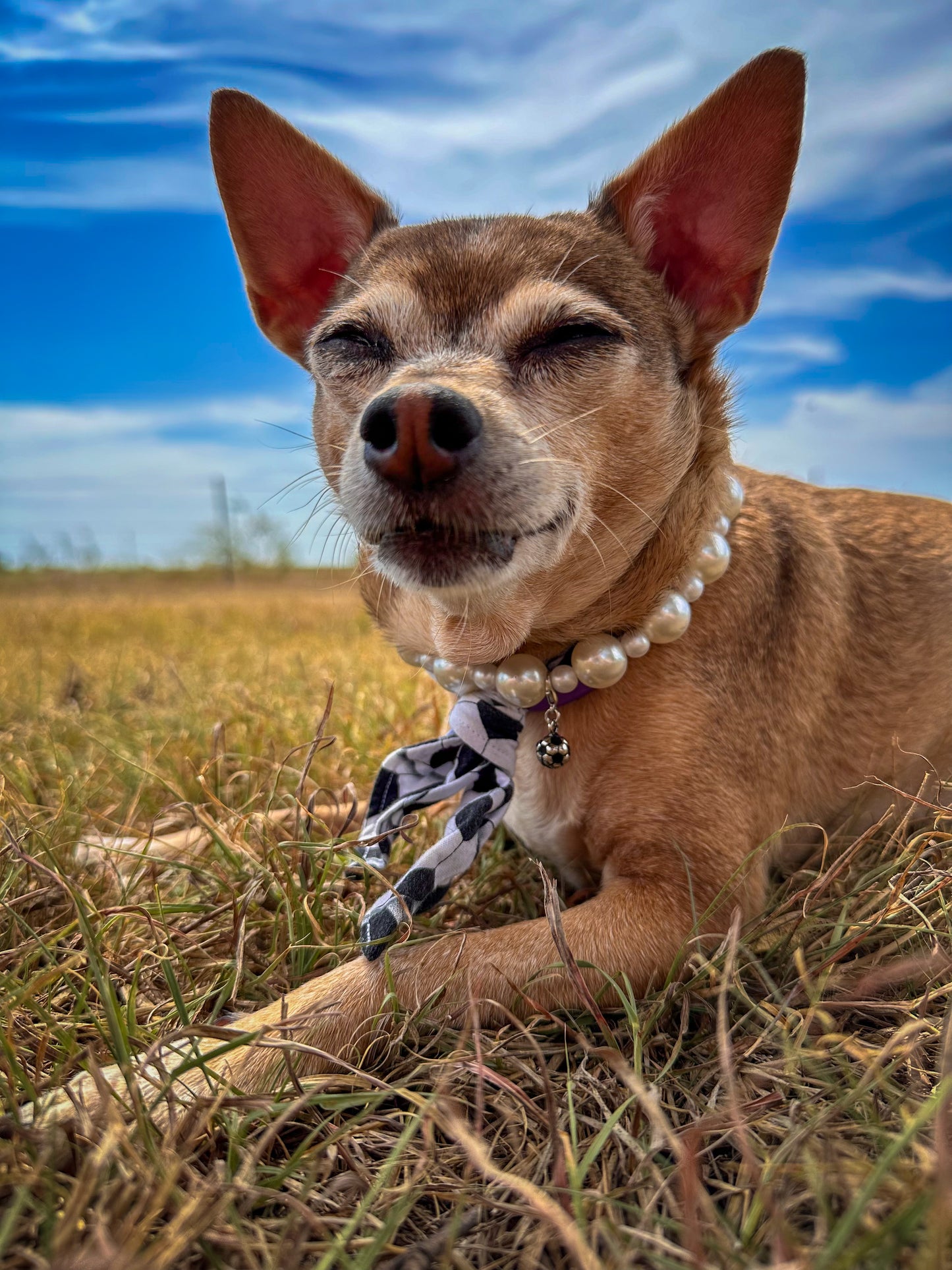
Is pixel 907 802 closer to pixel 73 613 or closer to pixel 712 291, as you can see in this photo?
pixel 712 291

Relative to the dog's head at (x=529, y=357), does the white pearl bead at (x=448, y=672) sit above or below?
below

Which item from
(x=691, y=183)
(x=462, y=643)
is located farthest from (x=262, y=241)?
(x=462, y=643)

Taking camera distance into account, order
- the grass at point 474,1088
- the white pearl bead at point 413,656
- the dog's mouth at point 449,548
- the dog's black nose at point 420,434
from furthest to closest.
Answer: the white pearl bead at point 413,656 < the dog's mouth at point 449,548 < the dog's black nose at point 420,434 < the grass at point 474,1088

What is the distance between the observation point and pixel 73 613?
1120 centimetres

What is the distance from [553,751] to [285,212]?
6.69 ft

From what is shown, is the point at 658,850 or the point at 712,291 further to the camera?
the point at 712,291

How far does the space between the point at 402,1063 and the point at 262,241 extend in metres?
2.57

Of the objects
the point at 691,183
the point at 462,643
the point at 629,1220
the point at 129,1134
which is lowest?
the point at 629,1220

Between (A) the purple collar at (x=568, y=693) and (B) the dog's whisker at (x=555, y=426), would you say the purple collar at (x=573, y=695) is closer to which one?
(A) the purple collar at (x=568, y=693)

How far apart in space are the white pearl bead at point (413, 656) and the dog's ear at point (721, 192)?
1264 millimetres

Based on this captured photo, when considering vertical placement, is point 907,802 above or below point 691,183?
below

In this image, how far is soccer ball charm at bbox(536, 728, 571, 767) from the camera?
221 centimetres

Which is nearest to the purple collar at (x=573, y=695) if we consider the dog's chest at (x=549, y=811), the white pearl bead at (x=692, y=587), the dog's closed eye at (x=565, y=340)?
the dog's chest at (x=549, y=811)

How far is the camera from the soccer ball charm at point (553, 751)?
7.25 ft
